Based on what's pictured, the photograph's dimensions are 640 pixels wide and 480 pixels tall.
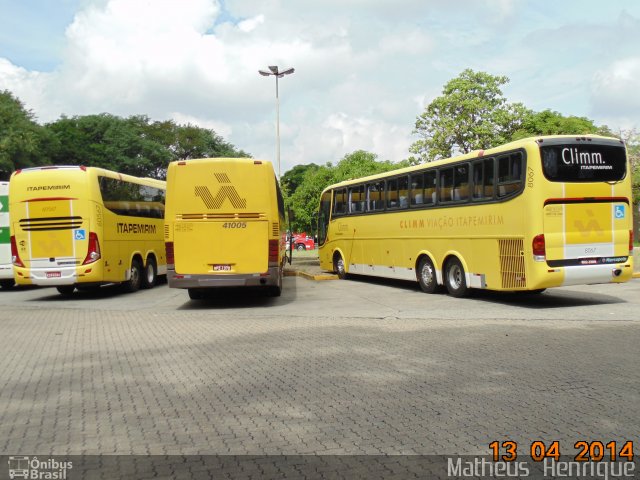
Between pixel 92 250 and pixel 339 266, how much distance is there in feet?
29.8

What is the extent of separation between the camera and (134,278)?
759 inches

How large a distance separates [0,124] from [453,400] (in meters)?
44.2

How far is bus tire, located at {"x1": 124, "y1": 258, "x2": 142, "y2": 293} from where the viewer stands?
19.1 metres

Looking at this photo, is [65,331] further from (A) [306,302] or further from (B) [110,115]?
(B) [110,115]

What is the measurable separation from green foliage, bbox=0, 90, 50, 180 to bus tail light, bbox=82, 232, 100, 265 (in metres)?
28.2

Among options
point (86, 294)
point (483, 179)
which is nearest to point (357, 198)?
point (483, 179)

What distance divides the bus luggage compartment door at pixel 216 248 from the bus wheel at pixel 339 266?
28.2 feet

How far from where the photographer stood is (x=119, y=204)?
18.2 metres

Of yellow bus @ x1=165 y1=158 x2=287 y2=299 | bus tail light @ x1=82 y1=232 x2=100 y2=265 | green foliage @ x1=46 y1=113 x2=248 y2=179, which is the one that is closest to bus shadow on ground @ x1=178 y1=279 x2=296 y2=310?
yellow bus @ x1=165 y1=158 x2=287 y2=299

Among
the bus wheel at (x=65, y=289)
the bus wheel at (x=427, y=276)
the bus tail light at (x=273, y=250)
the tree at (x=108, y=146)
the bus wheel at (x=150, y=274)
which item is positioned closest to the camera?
the bus tail light at (x=273, y=250)

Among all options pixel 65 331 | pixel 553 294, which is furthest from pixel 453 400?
pixel 553 294

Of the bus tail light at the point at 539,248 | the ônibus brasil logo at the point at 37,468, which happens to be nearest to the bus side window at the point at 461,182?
the bus tail light at the point at 539,248

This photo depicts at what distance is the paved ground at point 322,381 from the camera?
477 cm

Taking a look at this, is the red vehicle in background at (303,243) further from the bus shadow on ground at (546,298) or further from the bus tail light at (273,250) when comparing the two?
the bus tail light at (273,250)
